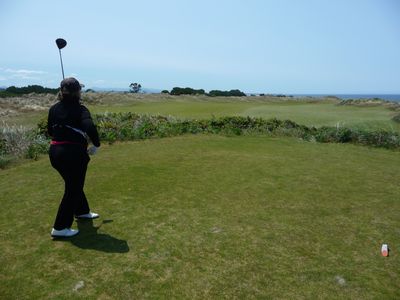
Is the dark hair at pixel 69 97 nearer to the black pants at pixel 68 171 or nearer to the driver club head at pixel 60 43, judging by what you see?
the black pants at pixel 68 171

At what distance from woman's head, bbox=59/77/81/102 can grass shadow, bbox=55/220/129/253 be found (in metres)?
2.09

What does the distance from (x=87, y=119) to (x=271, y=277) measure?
3.28 metres

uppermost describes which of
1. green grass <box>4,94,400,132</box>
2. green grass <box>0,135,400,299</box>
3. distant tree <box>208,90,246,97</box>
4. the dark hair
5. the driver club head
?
the driver club head

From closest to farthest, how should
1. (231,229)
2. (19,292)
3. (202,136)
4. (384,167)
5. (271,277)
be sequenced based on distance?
(19,292)
(271,277)
(231,229)
(384,167)
(202,136)

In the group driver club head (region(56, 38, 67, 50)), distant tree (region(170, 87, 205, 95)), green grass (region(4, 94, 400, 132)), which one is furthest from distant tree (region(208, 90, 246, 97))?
driver club head (region(56, 38, 67, 50))

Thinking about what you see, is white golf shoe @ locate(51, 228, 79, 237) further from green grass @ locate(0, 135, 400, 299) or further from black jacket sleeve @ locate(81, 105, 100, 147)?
black jacket sleeve @ locate(81, 105, 100, 147)

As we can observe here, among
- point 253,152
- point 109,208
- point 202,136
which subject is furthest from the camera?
A: point 202,136

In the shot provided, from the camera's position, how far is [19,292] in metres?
4.09

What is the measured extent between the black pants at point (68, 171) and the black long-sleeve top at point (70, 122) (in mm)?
149

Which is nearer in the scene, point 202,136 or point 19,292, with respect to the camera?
point 19,292

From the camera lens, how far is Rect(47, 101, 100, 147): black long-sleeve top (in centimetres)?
507

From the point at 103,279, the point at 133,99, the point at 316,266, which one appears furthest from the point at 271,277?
the point at 133,99

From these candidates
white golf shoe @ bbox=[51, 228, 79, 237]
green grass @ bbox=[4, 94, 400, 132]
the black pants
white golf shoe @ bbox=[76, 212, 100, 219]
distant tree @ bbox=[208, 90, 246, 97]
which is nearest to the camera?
the black pants

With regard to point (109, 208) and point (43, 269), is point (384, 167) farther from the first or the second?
point (43, 269)
